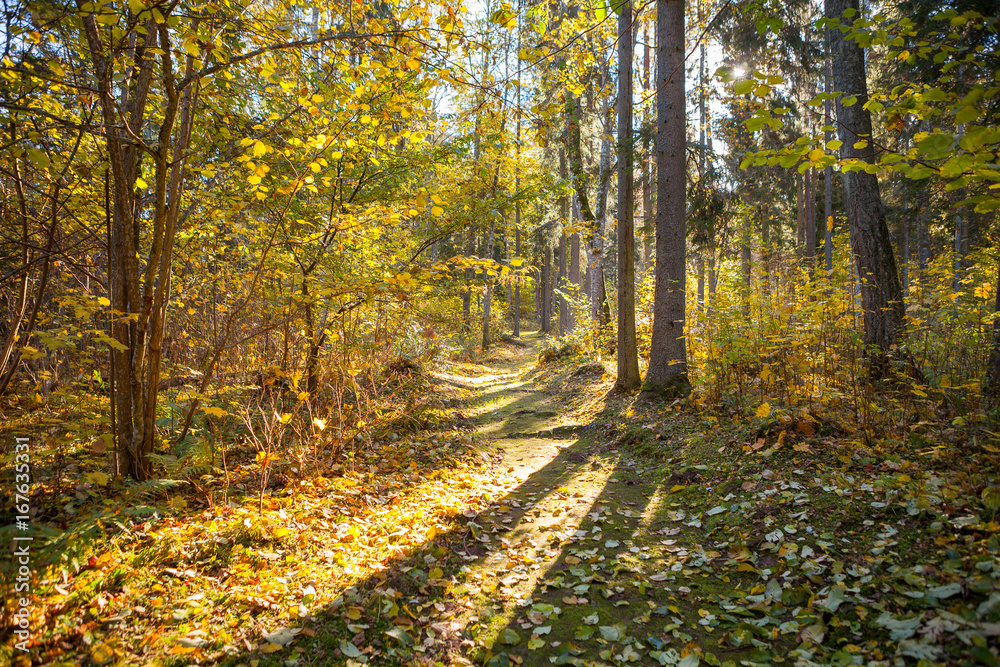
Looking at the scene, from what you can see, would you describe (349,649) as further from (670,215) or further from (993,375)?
(670,215)

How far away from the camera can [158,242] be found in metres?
3.25

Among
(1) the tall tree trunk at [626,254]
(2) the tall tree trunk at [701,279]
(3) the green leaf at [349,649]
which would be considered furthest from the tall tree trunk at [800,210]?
(3) the green leaf at [349,649]

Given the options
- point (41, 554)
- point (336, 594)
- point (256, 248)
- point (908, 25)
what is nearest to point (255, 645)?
point (336, 594)

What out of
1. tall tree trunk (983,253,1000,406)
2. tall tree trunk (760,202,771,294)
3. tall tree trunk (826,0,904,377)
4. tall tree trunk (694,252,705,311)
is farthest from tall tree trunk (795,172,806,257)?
tall tree trunk (983,253,1000,406)

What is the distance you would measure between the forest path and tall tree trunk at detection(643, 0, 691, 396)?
1.65 m

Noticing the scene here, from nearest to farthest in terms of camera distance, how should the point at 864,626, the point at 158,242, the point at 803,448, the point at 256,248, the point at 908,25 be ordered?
the point at 864,626 → the point at 908,25 → the point at 158,242 → the point at 803,448 → the point at 256,248

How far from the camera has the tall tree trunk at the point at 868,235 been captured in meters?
5.90

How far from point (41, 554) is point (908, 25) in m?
5.85

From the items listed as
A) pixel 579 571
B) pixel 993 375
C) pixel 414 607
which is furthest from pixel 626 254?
pixel 414 607

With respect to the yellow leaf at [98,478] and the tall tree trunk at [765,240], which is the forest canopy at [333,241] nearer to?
the yellow leaf at [98,478]

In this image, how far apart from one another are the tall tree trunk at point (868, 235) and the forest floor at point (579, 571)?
9.19 ft

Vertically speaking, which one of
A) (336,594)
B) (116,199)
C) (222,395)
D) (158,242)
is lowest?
(336,594)

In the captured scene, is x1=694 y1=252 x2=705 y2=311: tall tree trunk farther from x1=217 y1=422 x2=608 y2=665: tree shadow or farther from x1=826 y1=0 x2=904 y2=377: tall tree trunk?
x1=217 y1=422 x2=608 y2=665: tree shadow

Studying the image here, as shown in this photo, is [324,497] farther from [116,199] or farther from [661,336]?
[661,336]
